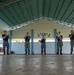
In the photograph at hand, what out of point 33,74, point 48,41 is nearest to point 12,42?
point 48,41

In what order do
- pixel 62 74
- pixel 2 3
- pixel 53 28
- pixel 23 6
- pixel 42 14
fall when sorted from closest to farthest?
pixel 62 74
pixel 2 3
pixel 23 6
pixel 42 14
pixel 53 28

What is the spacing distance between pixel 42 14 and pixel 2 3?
40.5ft

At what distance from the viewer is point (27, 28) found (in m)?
33.5

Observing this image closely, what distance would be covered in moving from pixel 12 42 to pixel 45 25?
254 inches

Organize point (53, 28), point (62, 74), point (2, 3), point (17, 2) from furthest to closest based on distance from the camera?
point (53, 28), point (17, 2), point (2, 3), point (62, 74)

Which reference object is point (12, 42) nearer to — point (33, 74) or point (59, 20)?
point (59, 20)

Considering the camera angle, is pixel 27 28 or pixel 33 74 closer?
pixel 33 74

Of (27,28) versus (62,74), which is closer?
(62,74)

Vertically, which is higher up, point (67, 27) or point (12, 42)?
point (67, 27)

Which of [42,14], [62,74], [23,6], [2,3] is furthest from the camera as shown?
[42,14]

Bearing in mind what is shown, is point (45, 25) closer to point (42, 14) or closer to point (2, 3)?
point (42, 14)

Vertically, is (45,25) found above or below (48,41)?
above

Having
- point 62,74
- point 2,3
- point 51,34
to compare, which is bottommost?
point 62,74

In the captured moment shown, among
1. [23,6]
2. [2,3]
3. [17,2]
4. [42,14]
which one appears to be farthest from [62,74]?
[42,14]
